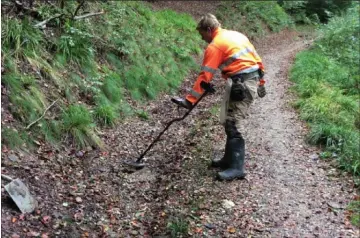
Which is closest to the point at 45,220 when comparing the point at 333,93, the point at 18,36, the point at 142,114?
the point at 18,36

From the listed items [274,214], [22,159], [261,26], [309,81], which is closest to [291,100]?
[309,81]

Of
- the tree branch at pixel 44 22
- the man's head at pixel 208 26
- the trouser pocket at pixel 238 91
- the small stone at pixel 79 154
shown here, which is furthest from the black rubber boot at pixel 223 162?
the tree branch at pixel 44 22

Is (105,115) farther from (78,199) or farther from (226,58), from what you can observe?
(226,58)

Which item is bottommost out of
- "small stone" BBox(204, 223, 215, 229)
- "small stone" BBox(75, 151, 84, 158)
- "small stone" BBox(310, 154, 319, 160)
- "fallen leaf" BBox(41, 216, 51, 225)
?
"small stone" BBox(310, 154, 319, 160)

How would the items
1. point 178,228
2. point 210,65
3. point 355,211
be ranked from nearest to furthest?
1. point 178,228
2. point 355,211
3. point 210,65

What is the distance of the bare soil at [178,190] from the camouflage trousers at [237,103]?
2.82 feet

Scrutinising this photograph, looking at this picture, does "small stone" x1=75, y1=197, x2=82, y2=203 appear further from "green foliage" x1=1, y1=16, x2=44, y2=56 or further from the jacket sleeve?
"green foliage" x1=1, y1=16, x2=44, y2=56

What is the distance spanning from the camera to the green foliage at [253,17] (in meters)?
18.1

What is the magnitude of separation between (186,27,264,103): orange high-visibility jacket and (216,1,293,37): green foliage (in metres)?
12.6

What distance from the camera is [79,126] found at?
236 inches

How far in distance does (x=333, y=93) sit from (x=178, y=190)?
5315 millimetres

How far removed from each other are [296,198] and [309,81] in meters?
5.40

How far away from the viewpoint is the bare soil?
14.6ft

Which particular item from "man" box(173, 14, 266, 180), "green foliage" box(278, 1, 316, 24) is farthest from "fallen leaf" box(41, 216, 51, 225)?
"green foliage" box(278, 1, 316, 24)
